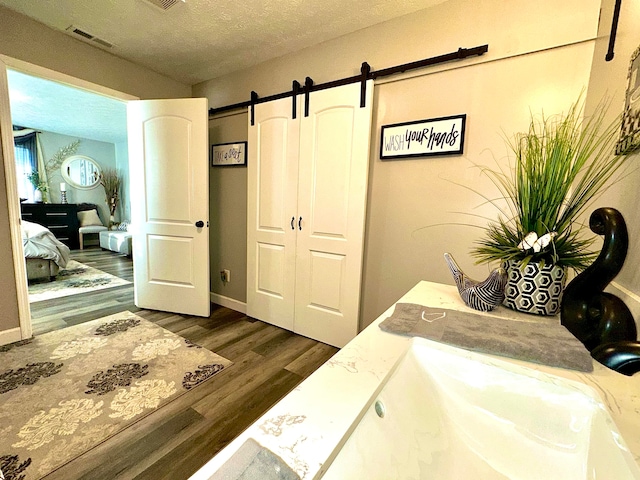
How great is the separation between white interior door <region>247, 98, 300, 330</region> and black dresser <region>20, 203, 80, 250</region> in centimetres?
531

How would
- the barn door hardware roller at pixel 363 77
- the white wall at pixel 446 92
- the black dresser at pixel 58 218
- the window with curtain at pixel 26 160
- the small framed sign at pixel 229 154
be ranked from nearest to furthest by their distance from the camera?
1. the white wall at pixel 446 92
2. the barn door hardware roller at pixel 363 77
3. the small framed sign at pixel 229 154
4. the black dresser at pixel 58 218
5. the window with curtain at pixel 26 160

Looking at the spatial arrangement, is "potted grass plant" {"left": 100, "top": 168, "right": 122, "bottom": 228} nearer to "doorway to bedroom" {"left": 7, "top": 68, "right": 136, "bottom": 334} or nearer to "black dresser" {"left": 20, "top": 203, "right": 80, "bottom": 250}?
"doorway to bedroom" {"left": 7, "top": 68, "right": 136, "bottom": 334}

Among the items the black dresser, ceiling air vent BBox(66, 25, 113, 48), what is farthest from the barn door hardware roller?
the black dresser

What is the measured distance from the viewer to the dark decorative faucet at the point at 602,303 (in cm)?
67

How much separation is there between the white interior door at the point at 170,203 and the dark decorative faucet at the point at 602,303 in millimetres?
2574

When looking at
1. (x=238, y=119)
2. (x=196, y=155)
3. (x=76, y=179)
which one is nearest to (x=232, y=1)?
(x=238, y=119)

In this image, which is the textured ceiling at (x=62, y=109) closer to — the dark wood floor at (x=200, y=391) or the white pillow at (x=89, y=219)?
the white pillow at (x=89, y=219)

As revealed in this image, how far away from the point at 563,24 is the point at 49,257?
5.26m

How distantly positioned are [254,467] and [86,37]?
3165 millimetres

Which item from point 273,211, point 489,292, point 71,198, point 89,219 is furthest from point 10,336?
point 71,198

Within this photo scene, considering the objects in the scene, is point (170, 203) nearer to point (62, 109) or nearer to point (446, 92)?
point (446, 92)

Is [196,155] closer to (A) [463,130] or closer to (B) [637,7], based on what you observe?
(A) [463,130]

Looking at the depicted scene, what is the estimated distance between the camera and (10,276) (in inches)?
81.1

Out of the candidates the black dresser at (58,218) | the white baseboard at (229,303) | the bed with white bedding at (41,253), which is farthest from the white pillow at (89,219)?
the white baseboard at (229,303)
